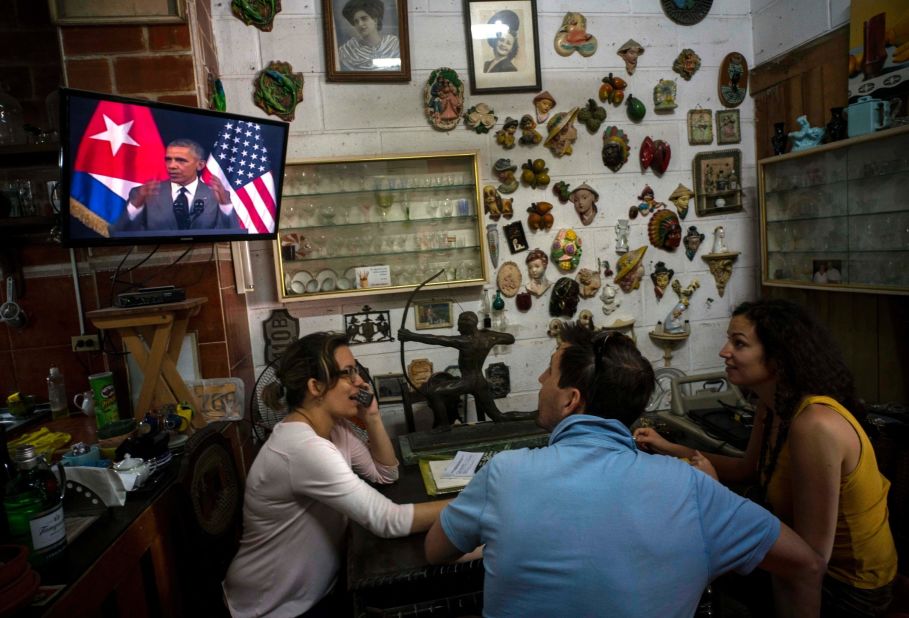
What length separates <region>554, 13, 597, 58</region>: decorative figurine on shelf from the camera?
3016mm

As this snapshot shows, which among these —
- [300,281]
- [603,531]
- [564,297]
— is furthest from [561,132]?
[603,531]

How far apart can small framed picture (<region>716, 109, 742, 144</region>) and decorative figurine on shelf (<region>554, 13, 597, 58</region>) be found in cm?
91

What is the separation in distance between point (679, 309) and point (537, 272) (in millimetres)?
904

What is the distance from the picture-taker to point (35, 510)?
1.32m

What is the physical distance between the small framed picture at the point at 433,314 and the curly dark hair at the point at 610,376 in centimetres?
173

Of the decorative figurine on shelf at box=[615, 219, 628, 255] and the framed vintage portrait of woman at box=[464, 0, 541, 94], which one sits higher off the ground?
the framed vintage portrait of woman at box=[464, 0, 541, 94]

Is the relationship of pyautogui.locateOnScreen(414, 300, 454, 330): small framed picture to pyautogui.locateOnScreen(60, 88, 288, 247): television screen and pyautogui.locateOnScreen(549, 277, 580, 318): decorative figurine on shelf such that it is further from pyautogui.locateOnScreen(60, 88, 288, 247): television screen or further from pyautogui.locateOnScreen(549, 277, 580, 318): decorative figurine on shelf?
pyautogui.locateOnScreen(60, 88, 288, 247): television screen

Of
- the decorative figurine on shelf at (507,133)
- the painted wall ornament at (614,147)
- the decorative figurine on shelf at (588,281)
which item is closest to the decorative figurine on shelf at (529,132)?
the decorative figurine on shelf at (507,133)

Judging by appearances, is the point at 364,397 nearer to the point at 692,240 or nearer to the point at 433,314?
the point at 433,314

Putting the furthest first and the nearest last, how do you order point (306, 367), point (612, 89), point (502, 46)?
point (612, 89) → point (502, 46) → point (306, 367)

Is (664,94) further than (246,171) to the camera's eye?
Yes

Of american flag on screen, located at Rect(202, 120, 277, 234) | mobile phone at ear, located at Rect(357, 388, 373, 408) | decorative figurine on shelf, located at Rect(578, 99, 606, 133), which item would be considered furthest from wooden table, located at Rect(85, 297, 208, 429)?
decorative figurine on shelf, located at Rect(578, 99, 606, 133)

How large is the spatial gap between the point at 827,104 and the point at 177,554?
352cm

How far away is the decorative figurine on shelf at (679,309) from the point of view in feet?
10.5
